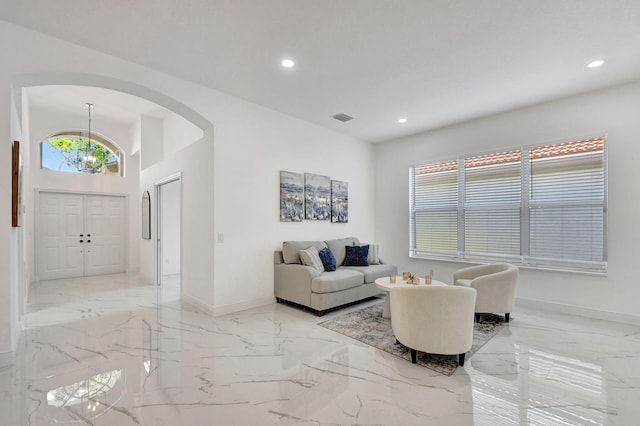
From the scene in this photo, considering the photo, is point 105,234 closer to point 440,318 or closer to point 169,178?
point 169,178

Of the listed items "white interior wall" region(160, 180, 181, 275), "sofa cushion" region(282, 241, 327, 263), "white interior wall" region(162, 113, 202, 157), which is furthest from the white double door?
"sofa cushion" region(282, 241, 327, 263)

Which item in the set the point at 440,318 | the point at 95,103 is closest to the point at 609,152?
the point at 440,318

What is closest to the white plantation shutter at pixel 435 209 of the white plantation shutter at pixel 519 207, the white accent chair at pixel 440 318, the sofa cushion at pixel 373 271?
the white plantation shutter at pixel 519 207

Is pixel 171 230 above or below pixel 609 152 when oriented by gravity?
below

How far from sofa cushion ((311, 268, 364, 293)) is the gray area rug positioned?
37 cm

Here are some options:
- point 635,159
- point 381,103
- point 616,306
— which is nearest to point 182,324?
point 381,103

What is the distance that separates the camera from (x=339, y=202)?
5.71 meters

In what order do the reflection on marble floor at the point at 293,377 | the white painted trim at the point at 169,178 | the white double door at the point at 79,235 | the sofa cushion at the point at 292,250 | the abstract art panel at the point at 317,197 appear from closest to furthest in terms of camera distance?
the reflection on marble floor at the point at 293,377, the sofa cushion at the point at 292,250, the white painted trim at the point at 169,178, the abstract art panel at the point at 317,197, the white double door at the point at 79,235

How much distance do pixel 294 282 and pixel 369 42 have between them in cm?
310

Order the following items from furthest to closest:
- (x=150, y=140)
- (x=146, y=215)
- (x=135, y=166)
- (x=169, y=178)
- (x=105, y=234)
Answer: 1. (x=135, y=166)
2. (x=105, y=234)
3. (x=150, y=140)
4. (x=146, y=215)
5. (x=169, y=178)

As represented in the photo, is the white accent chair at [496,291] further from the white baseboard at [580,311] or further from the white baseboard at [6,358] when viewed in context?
the white baseboard at [6,358]

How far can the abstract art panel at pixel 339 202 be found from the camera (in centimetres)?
559

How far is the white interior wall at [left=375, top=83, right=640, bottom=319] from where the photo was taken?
3.69 metres

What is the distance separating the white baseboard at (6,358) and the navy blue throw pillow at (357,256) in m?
4.09
